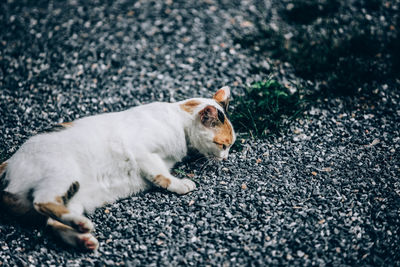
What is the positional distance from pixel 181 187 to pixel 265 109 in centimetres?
165

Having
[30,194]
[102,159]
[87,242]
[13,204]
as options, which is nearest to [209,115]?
[102,159]

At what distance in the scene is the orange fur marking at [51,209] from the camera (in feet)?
9.01

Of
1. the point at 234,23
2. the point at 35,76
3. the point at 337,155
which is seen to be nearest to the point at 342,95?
the point at 337,155

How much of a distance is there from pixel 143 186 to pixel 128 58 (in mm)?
2555

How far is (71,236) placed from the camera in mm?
2898

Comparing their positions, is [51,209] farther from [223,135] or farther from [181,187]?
[223,135]

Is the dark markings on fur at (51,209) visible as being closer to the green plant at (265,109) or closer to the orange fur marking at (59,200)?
the orange fur marking at (59,200)

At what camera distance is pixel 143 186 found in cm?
348

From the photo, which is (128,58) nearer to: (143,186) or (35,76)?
(35,76)

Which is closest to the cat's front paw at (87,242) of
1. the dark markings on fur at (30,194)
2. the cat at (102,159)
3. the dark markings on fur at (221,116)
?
the cat at (102,159)

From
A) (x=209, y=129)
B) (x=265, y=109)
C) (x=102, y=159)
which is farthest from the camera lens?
(x=265, y=109)

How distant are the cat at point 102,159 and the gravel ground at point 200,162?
8.6 inches

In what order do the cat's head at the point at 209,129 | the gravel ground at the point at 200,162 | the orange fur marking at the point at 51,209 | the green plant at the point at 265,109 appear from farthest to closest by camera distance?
the green plant at the point at 265,109
the cat's head at the point at 209,129
the gravel ground at the point at 200,162
the orange fur marking at the point at 51,209

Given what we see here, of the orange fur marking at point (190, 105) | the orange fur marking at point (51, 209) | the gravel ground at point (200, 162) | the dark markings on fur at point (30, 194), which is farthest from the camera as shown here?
the orange fur marking at point (190, 105)
